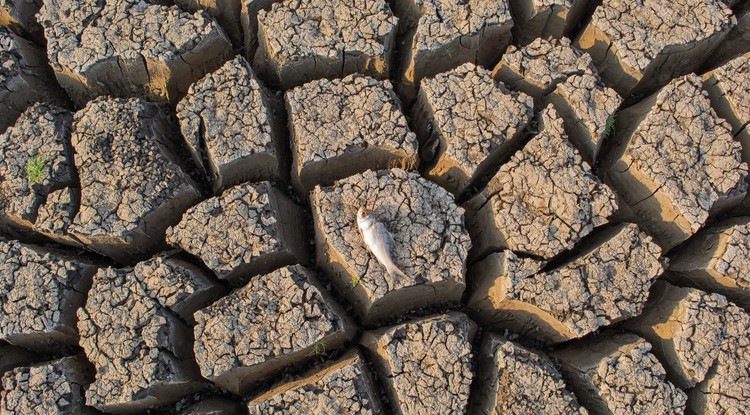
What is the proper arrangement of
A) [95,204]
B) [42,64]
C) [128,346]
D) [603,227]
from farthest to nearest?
[42,64]
[603,227]
[95,204]
[128,346]

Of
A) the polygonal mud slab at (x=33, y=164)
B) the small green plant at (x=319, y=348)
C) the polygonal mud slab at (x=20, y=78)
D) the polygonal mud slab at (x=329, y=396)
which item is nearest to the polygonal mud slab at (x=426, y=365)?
the polygonal mud slab at (x=329, y=396)

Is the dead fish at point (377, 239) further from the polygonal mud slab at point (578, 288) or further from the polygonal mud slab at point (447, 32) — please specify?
the polygonal mud slab at point (447, 32)

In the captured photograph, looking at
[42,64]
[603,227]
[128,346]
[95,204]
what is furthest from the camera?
[42,64]

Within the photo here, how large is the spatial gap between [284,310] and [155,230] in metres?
1.03

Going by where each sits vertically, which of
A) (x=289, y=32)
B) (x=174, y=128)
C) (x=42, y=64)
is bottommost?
(x=174, y=128)

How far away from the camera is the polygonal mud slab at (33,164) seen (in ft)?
11.0

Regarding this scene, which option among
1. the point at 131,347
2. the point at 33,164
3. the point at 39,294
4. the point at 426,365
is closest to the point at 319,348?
the point at 426,365

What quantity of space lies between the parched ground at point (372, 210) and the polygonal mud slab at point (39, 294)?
16 mm

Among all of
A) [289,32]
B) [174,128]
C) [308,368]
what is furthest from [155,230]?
[289,32]

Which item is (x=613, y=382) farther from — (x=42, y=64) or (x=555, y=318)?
(x=42, y=64)

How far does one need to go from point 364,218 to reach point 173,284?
1187 mm

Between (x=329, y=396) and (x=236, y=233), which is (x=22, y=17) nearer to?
(x=236, y=233)

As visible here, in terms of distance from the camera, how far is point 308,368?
3223 millimetres

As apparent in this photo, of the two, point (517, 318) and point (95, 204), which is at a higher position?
point (95, 204)
